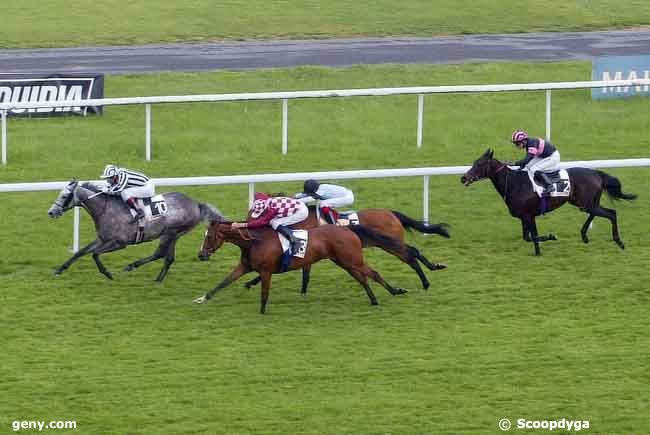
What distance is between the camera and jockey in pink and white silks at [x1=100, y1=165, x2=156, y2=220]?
10945 millimetres

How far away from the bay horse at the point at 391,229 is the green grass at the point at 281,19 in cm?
1081

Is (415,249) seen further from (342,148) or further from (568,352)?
(342,148)

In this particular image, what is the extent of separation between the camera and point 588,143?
49.5 ft

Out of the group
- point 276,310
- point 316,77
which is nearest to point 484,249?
point 276,310

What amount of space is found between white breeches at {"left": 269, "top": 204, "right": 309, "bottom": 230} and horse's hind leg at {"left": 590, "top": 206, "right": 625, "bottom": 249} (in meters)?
2.85

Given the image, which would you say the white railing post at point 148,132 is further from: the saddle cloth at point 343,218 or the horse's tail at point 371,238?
the horse's tail at point 371,238

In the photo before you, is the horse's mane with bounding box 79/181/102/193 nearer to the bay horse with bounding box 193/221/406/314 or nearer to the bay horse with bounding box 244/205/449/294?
the bay horse with bounding box 193/221/406/314

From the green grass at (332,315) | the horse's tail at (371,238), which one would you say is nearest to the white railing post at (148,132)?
the green grass at (332,315)

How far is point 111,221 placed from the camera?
11.0 m

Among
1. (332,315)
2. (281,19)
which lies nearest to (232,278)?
(332,315)

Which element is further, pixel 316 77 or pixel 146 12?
pixel 146 12

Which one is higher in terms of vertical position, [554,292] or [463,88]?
[463,88]

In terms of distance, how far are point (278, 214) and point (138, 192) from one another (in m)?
1.30

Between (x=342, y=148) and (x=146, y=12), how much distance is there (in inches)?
362
